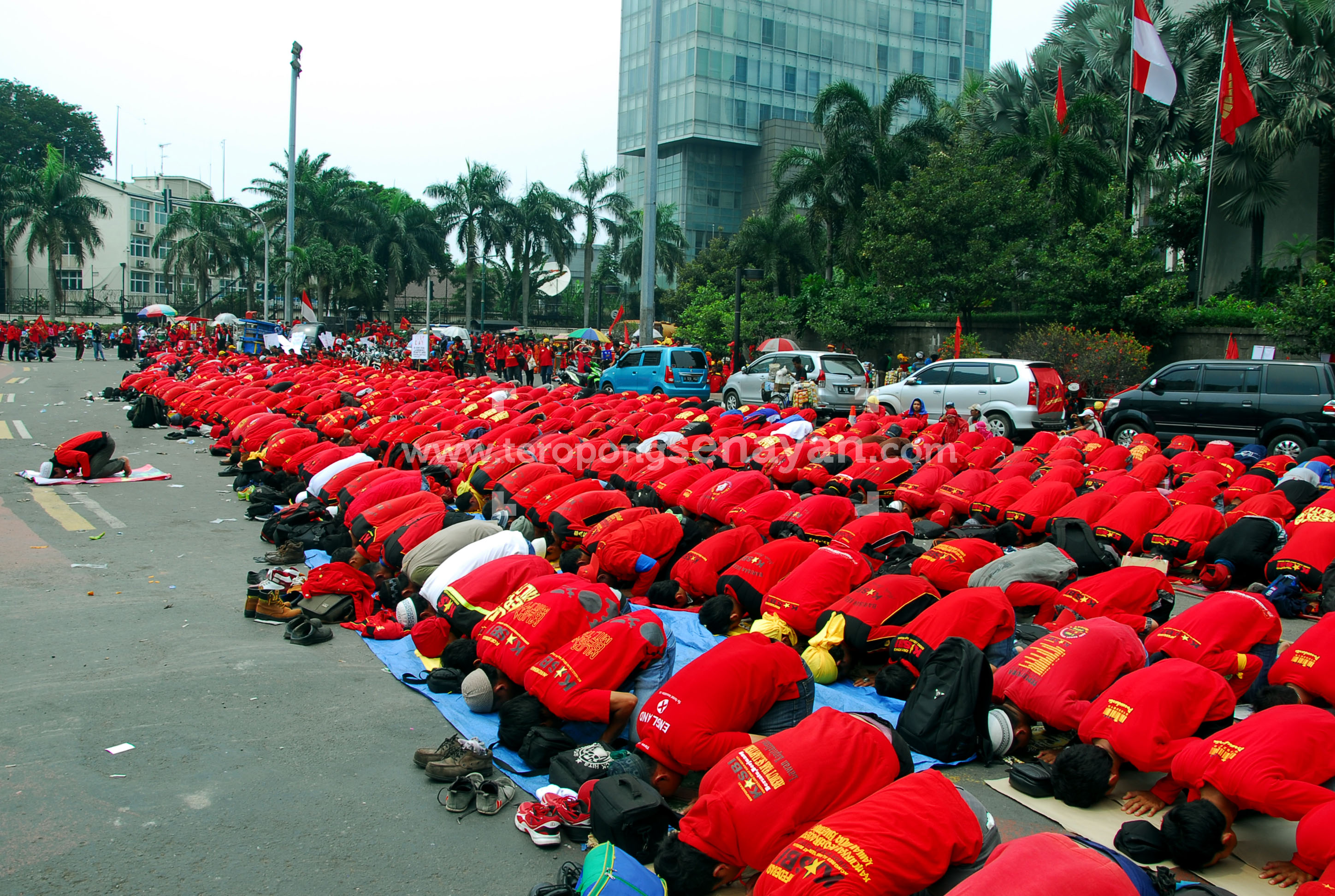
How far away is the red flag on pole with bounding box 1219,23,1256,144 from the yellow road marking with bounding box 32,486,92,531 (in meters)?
26.2

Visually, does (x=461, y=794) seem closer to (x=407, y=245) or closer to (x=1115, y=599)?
(x=1115, y=599)

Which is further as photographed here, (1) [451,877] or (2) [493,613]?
(2) [493,613]

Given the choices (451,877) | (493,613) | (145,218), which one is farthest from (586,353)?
(145,218)

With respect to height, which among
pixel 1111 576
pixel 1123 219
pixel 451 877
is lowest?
pixel 451 877

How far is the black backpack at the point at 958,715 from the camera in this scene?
5418 mm

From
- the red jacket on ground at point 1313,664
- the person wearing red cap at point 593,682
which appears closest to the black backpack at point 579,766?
the person wearing red cap at point 593,682

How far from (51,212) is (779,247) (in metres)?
43.1

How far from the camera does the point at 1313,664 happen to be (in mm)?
5590

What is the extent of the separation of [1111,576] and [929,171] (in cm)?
2363

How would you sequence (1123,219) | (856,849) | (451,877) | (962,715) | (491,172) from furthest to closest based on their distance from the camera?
1. (491,172)
2. (1123,219)
3. (962,715)
4. (451,877)
5. (856,849)

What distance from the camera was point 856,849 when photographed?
357 centimetres

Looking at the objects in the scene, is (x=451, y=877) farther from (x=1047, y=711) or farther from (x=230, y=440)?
(x=230, y=440)

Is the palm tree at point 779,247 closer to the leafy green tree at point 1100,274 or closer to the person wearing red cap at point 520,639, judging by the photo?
the leafy green tree at point 1100,274

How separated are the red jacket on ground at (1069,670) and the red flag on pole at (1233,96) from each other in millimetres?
23199
